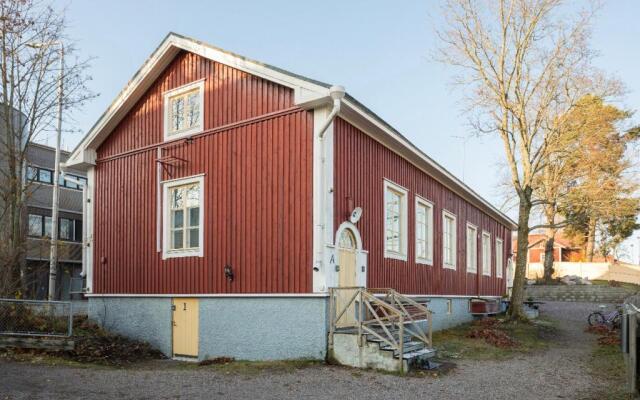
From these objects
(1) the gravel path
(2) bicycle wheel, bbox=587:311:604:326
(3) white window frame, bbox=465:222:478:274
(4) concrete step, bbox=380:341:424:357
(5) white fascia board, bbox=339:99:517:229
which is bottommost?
(2) bicycle wheel, bbox=587:311:604:326

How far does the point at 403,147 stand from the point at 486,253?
11600mm

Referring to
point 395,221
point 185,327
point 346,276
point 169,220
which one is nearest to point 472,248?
point 395,221

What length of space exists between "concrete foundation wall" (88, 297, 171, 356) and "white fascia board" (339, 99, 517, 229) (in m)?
6.22

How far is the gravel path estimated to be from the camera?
8.94m

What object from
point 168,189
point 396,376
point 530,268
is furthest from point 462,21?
point 530,268

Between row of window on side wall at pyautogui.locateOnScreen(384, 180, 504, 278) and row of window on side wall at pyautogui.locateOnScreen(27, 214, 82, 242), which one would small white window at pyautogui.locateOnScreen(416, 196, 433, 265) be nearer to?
row of window on side wall at pyautogui.locateOnScreen(384, 180, 504, 278)

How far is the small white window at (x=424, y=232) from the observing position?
55.0ft

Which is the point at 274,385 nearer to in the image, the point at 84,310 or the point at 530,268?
the point at 84,310

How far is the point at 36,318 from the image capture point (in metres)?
13.2

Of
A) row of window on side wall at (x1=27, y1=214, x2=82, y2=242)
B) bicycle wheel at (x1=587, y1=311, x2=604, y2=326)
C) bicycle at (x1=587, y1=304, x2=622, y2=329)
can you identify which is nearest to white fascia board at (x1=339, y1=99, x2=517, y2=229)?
bicycle wheel at (x1=587, y1=311, x2=604, y2=326)

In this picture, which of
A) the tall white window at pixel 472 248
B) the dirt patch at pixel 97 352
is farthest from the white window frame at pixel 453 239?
the dirt patch at pixel 97 352

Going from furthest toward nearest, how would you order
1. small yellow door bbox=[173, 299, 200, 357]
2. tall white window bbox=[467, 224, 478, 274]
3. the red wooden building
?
tall white window bbox=[467, 224, 478, 274] < small yellow door bbox=[173, 299, 200, 357] < the red wooden building

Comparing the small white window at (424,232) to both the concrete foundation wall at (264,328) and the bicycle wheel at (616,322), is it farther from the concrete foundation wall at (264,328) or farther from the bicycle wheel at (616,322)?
the bicycle wheel at (616,322)

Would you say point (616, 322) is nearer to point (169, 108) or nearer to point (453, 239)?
point (453, 239)
